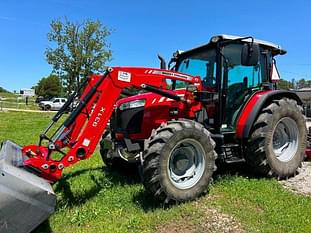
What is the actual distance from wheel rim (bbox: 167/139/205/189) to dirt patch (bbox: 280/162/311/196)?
1643 millimetres

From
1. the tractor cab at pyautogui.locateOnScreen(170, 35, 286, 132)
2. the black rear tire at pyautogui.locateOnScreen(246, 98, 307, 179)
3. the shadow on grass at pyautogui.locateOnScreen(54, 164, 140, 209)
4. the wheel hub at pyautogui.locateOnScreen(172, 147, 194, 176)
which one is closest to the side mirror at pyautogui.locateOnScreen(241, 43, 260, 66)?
the tractor cab at pyautogui.locateOnScreen(170, 35, 286, 132)

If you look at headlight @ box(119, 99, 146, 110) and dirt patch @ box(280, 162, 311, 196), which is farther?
headlight @ box(119, 99, 146, 110)

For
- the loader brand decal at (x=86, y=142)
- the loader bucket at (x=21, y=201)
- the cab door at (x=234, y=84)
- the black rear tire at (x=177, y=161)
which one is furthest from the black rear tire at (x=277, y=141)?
the loader bucket at (x=21, y=201)

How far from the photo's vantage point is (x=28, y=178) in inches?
149

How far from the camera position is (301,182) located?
5785 mm

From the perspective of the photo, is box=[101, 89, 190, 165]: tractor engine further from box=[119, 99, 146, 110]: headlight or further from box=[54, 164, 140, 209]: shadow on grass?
box=[54, 164, 140, 209]: shadow on grass

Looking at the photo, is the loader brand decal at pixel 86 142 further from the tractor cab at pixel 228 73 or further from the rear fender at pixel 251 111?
the rear fender at pixel 251 111

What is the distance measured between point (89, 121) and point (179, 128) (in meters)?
1.21

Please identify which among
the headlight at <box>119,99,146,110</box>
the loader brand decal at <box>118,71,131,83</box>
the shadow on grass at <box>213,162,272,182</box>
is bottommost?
the shadow on grass at <box>213,162,272,182</box>

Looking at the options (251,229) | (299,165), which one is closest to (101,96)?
(251,229)

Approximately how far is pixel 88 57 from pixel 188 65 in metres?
31.3

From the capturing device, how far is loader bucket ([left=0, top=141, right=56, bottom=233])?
3459 mm

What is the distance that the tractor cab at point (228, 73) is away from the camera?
18.7ft

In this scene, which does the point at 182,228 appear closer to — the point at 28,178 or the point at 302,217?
the point at 302,217
